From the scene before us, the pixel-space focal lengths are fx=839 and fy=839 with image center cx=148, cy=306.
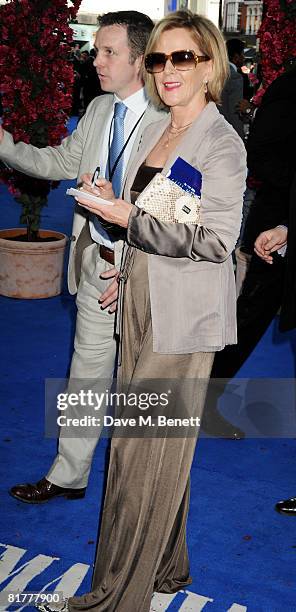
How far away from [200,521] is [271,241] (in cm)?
137

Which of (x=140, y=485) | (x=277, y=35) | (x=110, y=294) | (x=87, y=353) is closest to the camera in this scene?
(x=140, y=485)

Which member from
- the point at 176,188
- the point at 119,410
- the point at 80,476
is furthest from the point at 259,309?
the point at 176,188

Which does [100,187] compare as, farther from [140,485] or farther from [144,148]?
[140,485]

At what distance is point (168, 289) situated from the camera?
277 cm

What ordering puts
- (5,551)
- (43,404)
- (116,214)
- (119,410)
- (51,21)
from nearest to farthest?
(116,214) < (119,410) < (5,551) < (43,404) < (51,21)

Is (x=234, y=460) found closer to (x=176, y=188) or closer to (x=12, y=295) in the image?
(x=176, y=188)

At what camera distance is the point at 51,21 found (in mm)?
7188

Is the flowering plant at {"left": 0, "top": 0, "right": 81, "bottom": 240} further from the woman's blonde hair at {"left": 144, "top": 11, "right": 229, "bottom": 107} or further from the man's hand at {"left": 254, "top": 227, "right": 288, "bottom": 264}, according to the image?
the woman's blonde hair at {"left": 144, "top": 11, "right": 229, "bottom": 107}

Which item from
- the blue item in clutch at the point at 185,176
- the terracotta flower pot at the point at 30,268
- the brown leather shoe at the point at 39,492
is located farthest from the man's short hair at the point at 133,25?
the terracotta flower pot at the point at 30,268

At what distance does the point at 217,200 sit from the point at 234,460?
2345mm

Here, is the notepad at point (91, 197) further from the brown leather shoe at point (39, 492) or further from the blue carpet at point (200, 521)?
the brown leather shoe at point (39, 492)

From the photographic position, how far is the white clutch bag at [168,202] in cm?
265

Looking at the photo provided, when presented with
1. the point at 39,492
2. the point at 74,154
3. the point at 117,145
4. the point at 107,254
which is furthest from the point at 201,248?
the point at 39,492

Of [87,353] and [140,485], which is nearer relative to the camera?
[140,485]
